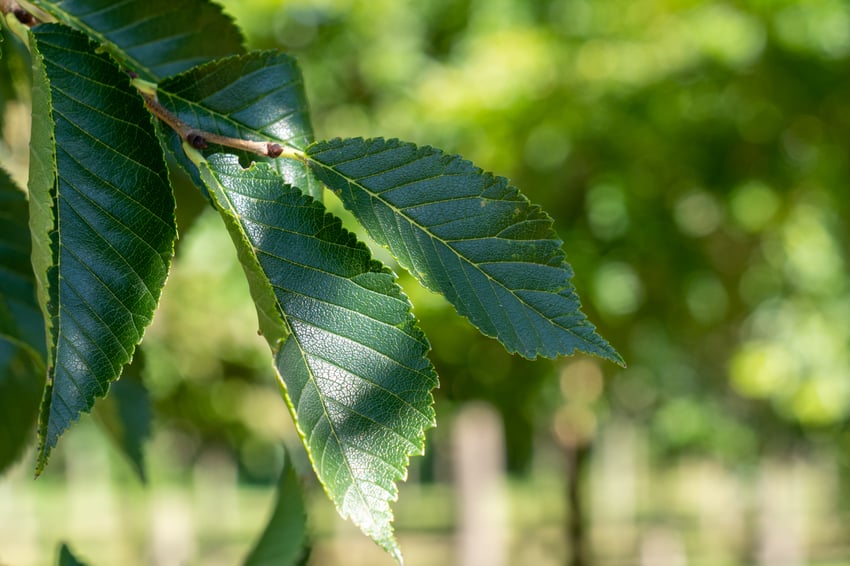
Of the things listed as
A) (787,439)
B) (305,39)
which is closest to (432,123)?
(305,39)

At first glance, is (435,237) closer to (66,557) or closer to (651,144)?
(66,557)

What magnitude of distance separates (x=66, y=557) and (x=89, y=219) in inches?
23.4

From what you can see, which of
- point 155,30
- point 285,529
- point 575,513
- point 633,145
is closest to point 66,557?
point 285,529

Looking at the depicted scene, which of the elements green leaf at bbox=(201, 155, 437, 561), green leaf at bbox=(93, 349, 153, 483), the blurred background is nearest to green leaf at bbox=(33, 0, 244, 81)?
green leaf at bbox=(201, 155, 437, 561)

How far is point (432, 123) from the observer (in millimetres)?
5680

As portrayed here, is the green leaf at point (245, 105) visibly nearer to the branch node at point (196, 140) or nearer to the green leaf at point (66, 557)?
the branch node at point (196, 140)

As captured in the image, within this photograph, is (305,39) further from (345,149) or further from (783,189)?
(345,149)

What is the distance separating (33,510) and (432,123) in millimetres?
30502

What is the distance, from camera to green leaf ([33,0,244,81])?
97cm

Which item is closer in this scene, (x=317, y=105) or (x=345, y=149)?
(x=345, y=149)

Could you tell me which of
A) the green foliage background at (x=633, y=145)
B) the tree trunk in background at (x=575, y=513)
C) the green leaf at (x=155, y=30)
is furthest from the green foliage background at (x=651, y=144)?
the green leaf at (x=155, y=30)

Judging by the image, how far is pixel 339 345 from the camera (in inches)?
26.6

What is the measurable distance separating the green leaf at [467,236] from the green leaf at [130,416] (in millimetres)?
677

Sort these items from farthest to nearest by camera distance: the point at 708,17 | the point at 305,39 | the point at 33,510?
the point at 33,510 < the point at 305,39 < the point at 708,17
